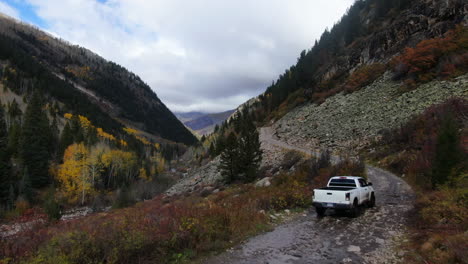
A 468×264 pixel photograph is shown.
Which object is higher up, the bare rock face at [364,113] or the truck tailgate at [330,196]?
the bare rock face at [364,113]

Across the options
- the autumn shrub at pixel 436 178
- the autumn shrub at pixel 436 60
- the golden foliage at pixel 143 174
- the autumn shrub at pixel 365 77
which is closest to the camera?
the autumn shrub at pixel 436 178

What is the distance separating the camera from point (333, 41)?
281 ft

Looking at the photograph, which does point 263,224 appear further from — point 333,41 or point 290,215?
point 333,41

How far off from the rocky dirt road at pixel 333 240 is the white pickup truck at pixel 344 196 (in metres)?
0.52

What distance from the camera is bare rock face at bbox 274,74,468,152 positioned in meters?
27.3

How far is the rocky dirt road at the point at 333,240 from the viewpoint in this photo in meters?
7.04

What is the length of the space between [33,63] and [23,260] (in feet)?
710

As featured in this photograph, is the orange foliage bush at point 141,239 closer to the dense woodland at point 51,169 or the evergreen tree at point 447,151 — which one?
the evergreen tree at point 447,151

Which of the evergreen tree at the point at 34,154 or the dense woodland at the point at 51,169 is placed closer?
the dense woodland at the point at 51,169

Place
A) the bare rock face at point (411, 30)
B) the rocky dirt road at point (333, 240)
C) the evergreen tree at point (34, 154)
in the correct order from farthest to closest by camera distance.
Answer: the evergreen tree at point (34, 154), the bare rock face at point (411, 30), the rocky dirt road at point (333, 240)

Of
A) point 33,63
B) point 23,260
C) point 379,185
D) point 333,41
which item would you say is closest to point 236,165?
point 379,185

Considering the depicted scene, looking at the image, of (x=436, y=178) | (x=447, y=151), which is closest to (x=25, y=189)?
(x=436, y=178)

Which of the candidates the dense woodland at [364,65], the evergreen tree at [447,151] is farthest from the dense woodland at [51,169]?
the evergreen tree at [447,151]

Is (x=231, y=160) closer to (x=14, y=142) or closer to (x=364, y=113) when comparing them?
(x=364, y=113)
